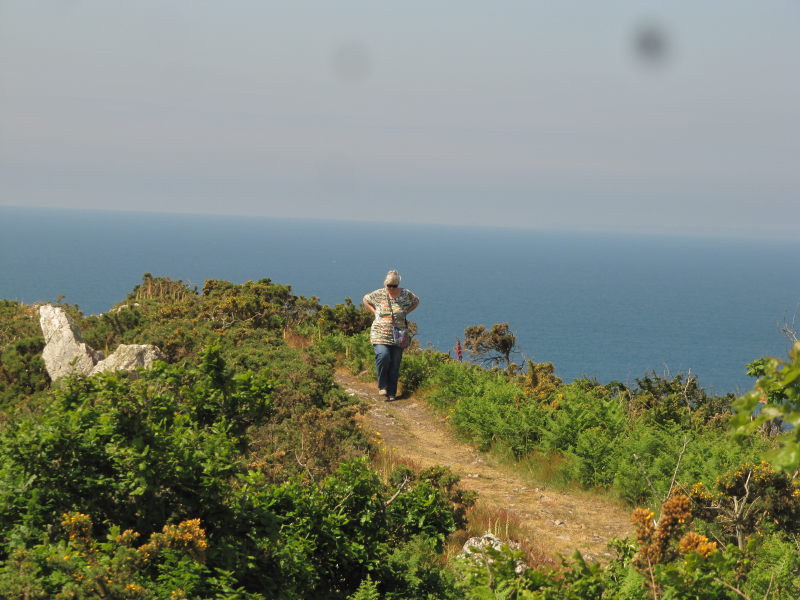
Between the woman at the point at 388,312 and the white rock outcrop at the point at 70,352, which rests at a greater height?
the woman at the point at 388,312

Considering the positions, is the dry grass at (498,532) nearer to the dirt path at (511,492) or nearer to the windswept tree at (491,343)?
the dirt path at (511,492)

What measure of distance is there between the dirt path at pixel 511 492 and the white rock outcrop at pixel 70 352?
4103 millimetres

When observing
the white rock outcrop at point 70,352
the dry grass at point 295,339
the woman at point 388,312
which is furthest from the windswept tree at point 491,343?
the white rock outcrop at point 70,352

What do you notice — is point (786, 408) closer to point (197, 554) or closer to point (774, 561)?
point (197, 554)

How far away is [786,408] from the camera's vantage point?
256 cm

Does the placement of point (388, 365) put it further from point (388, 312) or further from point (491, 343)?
point (491, 343)

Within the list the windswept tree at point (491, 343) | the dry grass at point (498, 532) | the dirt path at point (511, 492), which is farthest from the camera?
the windswept tree at point (491, 343)

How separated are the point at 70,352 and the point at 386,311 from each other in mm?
6329

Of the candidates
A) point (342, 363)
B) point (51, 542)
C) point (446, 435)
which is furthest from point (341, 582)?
point (342, 363)

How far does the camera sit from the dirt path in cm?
831

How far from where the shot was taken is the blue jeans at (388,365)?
45.8 feet

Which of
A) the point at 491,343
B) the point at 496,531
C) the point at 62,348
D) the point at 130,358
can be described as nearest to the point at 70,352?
the point at 62,348

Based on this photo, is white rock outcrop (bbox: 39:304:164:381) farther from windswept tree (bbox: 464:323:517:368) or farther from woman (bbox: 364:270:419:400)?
windswept tree (bbox: 464:323:517:368)

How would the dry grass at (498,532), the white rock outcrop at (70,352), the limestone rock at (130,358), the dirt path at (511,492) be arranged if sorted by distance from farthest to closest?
1. the white rock outcrop at (70,352)
2. the limestone rock at (130,358)
3. the dirt path at (511,492)
4. the dry grass at (498,532)
